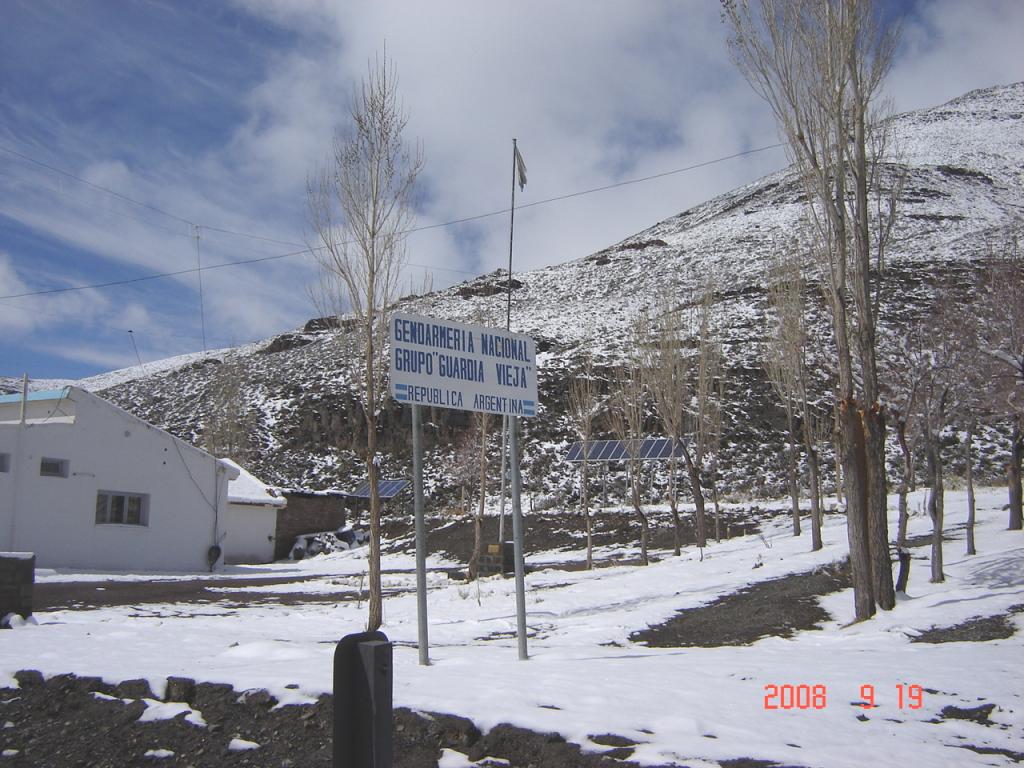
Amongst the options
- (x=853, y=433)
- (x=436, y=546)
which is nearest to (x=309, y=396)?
(x=436, y=546)

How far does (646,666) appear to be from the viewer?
6445mm

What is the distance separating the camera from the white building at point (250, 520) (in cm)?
2920

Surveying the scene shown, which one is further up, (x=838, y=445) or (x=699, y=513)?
(x=838, y=445)

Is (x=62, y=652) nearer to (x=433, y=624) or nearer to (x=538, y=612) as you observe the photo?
(x=433, y=624)

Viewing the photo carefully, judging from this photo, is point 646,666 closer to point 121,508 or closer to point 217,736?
point 217,736

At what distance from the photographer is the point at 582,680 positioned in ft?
18.6

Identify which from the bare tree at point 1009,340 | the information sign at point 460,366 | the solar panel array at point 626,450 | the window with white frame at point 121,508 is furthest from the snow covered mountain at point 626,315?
the information sign at point 460,366

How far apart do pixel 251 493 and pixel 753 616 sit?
935 inches

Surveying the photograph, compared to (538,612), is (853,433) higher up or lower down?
higher up

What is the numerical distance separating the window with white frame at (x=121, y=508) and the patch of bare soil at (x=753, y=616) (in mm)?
18106

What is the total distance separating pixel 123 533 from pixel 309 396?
33165 millimetres

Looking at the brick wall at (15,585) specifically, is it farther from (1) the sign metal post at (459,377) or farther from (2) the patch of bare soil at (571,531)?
(2) the patch of bare soil at (571,531)
